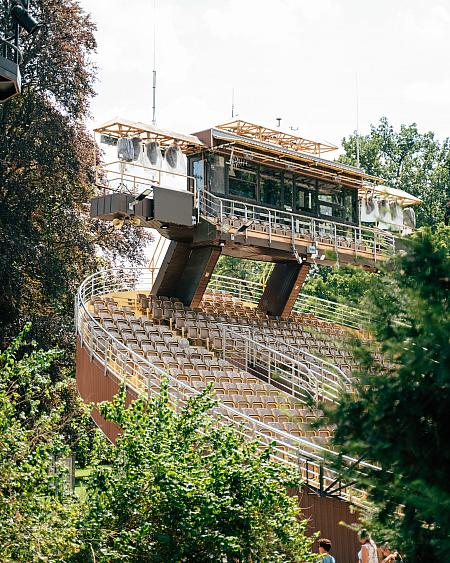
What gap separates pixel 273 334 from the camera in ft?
87.5

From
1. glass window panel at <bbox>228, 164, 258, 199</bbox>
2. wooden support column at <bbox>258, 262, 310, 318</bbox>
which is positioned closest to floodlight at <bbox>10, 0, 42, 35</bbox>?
glass window panel at <bbox>228, 164, 258, 199</bbox>

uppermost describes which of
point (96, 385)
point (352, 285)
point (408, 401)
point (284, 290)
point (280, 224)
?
point (280, 224)

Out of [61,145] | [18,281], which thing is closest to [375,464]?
[18,281]

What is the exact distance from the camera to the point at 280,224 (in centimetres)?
2866

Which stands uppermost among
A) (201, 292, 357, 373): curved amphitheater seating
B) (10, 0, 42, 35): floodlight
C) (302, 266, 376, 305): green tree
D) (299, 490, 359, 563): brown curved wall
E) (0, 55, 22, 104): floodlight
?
(10, 0, 42, 35): floodlight

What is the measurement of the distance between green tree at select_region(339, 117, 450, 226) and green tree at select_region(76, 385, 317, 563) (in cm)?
4464

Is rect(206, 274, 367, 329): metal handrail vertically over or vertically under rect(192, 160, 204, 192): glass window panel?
under

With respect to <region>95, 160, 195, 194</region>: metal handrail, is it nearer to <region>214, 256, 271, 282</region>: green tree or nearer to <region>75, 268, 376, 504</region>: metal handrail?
<region>75, 268, 376, 504</region>: metal handrail

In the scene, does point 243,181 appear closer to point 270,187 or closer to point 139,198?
point 270,187

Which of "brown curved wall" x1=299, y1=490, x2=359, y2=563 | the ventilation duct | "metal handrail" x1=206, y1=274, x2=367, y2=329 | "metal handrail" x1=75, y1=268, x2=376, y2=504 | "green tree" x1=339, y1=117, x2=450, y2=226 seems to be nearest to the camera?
"metal handrail" x1=206, y1=274, x2=367, y2=329

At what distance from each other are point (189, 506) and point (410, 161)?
49984 mm

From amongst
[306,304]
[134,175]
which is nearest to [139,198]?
[134,175]

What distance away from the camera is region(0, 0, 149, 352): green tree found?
2867 centimetres

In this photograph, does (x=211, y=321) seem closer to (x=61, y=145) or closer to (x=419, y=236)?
(x=61, y=145)
